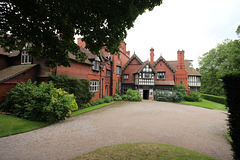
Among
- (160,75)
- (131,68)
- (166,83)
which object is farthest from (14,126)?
(160,75)

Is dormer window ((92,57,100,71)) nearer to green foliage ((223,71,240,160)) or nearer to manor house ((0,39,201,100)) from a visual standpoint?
manor house ((0,39,201,100))

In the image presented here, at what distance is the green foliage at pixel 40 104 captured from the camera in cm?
845

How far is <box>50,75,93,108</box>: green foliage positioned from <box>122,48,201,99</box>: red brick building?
12.8 meters

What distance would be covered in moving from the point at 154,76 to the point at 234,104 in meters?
21.8

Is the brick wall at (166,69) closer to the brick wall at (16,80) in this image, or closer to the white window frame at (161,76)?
the white window frame at (161,76)

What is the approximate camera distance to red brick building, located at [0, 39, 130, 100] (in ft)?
38.4

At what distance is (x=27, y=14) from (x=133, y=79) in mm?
24376

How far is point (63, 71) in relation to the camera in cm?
1390

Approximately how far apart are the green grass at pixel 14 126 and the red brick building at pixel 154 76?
19.8 metres

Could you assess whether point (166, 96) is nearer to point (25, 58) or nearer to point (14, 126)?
point (14, 126)

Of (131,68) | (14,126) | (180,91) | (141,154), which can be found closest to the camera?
(141,154)

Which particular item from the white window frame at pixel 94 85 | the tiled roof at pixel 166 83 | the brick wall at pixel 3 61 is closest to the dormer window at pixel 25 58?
the brick wall at pixel 3 61

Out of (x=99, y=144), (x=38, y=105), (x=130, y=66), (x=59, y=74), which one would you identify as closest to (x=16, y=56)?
A: (x=59, y=74)

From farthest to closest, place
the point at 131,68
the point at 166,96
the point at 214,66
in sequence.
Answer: the point at 214,66, the point at 131,68, the point at 166,96
